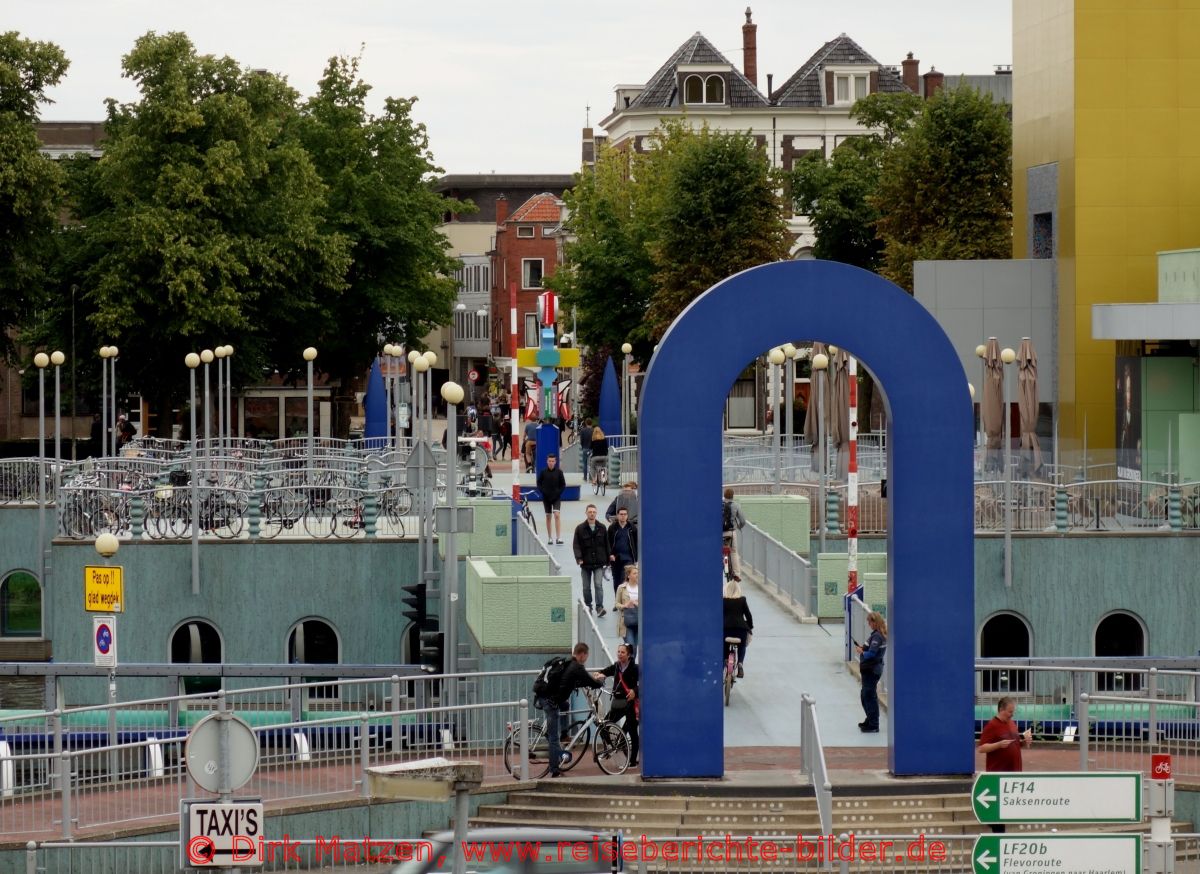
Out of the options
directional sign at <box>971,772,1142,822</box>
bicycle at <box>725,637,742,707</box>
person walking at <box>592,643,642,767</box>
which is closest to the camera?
directional sign at <box>971,772,1142,822</box>

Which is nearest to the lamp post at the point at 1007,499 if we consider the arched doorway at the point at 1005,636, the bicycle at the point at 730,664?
the arched doorway at the point at 1005,636

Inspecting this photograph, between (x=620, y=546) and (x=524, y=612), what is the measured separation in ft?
17.9

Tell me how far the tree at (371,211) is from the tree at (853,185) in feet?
49.0

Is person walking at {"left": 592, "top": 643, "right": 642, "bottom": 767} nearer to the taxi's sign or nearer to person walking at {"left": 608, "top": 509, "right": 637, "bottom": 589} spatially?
person walking at {"left": 608, "top": 509, "right": 637, "bottom": 589}

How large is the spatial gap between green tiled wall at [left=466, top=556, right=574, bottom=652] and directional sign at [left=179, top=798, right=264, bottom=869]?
1015 cm

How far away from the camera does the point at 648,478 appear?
19031 mm

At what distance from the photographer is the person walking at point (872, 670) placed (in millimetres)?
21406

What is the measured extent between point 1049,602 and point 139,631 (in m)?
15.3

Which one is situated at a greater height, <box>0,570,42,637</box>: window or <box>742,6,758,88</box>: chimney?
<box>742,6,758,88</box>: chimney

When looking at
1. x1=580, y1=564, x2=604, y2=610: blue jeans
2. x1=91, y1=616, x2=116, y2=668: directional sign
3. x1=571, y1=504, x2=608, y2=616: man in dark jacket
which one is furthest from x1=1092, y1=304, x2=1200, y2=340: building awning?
x1=91, y1=616, x2=116, y2=668: directional sign

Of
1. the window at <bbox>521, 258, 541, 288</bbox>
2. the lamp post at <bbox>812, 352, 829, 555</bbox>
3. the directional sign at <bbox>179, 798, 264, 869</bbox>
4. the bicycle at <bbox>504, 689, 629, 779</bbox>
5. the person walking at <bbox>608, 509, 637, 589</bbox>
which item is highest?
the window at <bbox>521, 258, 541, 288</bbox>

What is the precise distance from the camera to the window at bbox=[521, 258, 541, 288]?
366ft

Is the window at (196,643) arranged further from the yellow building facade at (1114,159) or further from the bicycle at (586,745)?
the yellow building facade at (1114,159)

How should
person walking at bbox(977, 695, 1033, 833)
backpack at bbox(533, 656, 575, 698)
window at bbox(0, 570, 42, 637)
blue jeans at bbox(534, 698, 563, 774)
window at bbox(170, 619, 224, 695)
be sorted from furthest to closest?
window at bbox(0, 570, 42, 637), window at bbox(170, 619, 224, 695), backpack at bbox(533, 656, 575, 698), blue jeans at bbox(534, 698, 563, 774), person walking at bbox(977, 695, 1033, 833)
